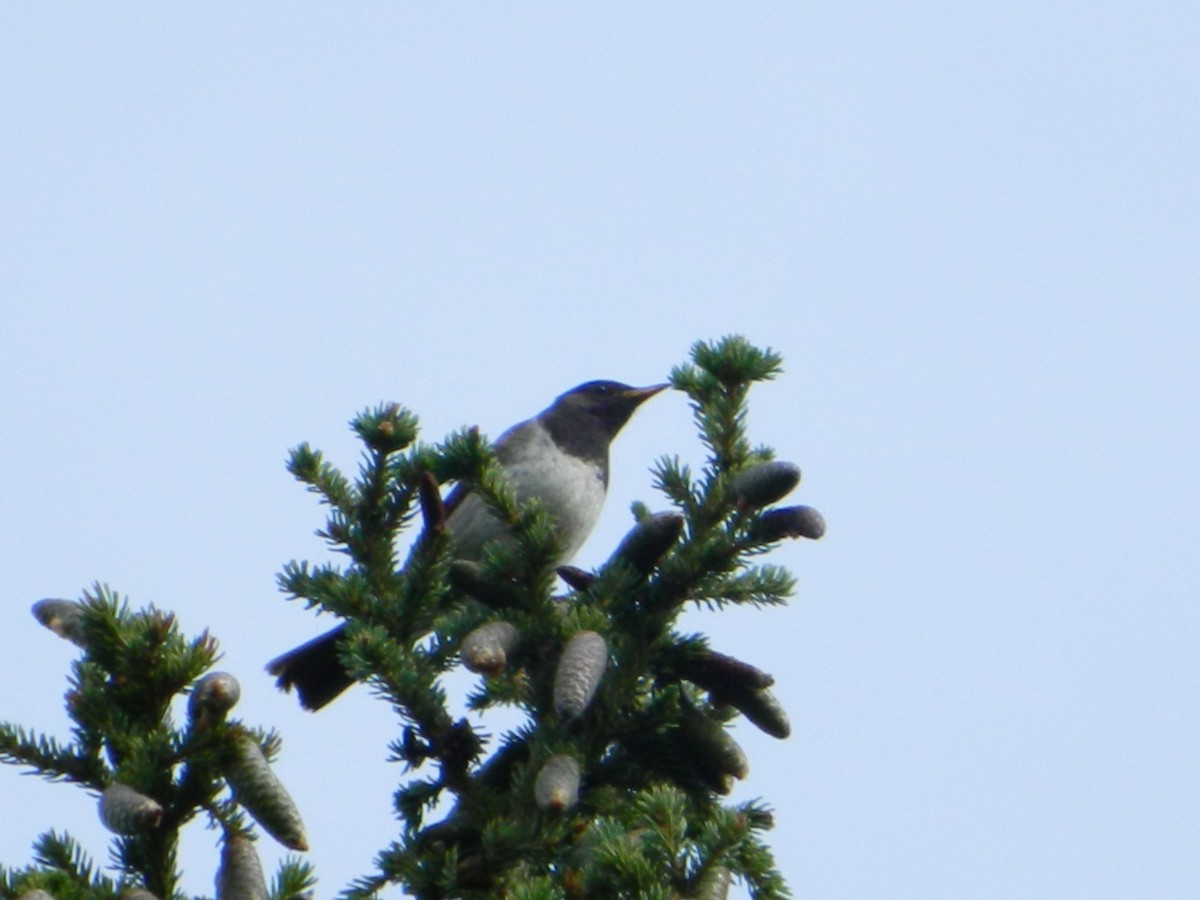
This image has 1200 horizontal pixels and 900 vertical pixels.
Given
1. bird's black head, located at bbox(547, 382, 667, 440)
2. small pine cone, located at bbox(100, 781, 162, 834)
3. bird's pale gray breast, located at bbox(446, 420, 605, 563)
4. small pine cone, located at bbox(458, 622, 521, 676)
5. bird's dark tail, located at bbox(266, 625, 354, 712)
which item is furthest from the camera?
bird's black head, located at bbox(547, 382, 667, 440)

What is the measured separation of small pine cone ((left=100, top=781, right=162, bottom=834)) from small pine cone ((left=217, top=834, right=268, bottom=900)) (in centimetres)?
13

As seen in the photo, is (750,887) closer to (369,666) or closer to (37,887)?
(369,666)

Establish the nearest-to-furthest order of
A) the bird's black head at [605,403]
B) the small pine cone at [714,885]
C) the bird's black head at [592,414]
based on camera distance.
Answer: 1. the small pine cone at [714,885]
2. the bird's black head at [592,414]
3. the bird's black head at [605,403]

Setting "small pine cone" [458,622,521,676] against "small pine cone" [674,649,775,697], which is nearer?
"small pine cone" [458,622,521,676]

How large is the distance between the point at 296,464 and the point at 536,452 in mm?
3238

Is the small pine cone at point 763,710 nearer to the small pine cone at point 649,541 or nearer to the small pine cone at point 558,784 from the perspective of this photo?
the small pine cone at point 649,541

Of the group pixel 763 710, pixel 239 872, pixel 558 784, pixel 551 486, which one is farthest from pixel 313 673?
pixel 239 872

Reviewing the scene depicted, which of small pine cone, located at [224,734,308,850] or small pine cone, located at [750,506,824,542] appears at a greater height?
small pine cone, located at [750,506,824,542]

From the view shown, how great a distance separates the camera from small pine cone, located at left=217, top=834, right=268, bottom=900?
7.58ft

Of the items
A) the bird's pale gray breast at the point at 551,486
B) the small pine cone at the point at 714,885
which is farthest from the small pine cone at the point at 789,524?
the bird's pale gray breast at the point at 551,486

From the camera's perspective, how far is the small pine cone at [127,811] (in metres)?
2.23

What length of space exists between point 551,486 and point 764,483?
3.34 m

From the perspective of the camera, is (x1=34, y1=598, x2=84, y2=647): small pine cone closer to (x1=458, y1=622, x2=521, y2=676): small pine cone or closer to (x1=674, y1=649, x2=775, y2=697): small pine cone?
(x1=458, y1=622, x2=521, y2=676): small pine cone

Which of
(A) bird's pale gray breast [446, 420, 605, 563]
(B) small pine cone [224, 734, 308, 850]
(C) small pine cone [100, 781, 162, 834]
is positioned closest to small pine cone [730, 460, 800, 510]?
(B) small pine cone [224, 734, 308, 850]
